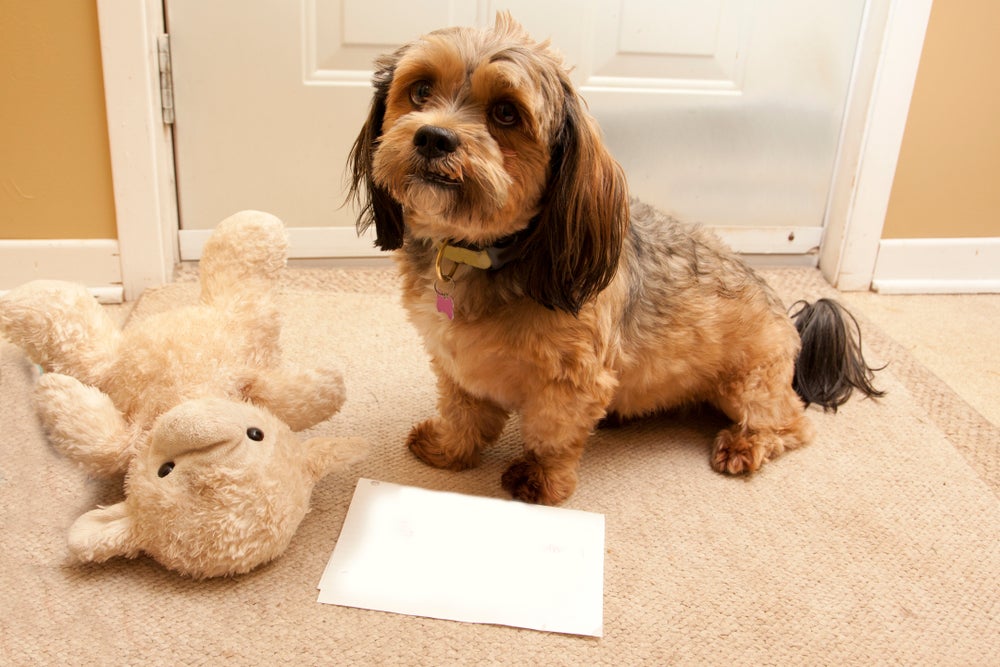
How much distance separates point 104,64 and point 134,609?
1218 mm

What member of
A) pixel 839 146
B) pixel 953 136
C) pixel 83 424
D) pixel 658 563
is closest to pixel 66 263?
pixel 83 424

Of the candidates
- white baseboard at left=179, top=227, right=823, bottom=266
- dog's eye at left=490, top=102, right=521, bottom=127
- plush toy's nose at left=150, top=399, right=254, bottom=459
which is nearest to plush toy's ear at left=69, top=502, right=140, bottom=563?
plush toy's nose at left=150, top=399, right=254, bottom=459

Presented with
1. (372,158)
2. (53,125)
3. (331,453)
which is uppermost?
(372,158)

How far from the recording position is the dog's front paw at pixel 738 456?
5.08ft

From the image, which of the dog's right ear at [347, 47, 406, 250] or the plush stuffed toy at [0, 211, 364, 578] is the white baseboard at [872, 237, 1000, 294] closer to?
the dog's right ear at [347, 47, 406, 250]

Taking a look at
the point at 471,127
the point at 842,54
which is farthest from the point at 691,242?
the point at 842,54

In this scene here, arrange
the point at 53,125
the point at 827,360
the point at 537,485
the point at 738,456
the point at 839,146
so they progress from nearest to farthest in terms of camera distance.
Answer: the point at 537,485 → the point at 738,456 → the point at 827,360 → the point at 53,125 → the point at 839,146

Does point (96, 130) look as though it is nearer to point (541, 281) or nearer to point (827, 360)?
point (541, 281)

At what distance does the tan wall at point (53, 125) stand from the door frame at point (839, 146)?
0.12 ft

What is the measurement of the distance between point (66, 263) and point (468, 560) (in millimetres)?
1274

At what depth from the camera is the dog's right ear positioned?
1272mm

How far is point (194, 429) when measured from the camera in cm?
113

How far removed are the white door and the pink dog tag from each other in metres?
0.91

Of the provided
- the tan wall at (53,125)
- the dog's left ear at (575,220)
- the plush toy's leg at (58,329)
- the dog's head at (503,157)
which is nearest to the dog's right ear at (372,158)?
the dog's head at (503,157)
